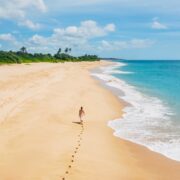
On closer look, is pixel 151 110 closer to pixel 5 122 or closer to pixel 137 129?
pixel 137 129

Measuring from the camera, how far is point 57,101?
Answer: 1225 inches

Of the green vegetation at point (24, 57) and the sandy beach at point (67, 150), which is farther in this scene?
the green vegetation at point (24, 57)

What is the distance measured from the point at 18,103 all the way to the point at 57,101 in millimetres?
4097

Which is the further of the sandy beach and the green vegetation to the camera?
the green vegetation

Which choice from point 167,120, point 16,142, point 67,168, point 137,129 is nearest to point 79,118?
point 137,129

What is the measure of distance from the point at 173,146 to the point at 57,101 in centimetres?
1519

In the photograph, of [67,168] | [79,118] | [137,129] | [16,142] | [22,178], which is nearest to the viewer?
Result: [22,178]

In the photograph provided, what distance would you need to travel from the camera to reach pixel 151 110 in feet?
94.0

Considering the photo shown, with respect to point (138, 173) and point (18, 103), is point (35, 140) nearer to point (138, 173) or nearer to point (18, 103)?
point (138, 173)

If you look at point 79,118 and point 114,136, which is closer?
point 114,136

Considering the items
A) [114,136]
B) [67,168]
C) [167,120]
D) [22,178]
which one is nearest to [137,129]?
[114,136]

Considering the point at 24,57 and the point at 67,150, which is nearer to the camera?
the point at 67,150

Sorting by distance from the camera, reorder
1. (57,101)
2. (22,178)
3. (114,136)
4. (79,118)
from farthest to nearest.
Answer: (57,101) < (79,118) < (114,136) < (22,178)

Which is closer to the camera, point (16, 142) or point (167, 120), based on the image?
point (16, 142)
